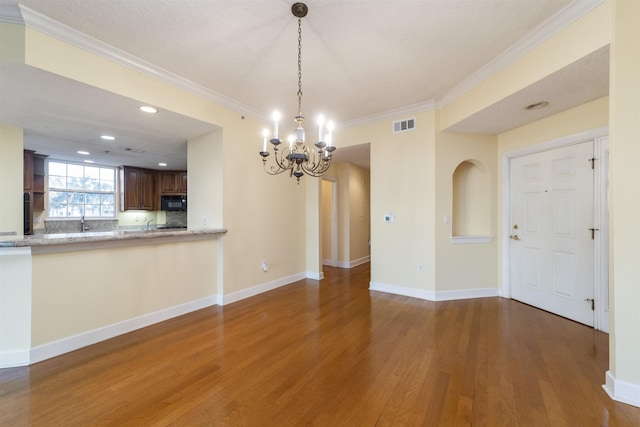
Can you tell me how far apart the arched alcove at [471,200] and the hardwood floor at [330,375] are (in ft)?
4.62

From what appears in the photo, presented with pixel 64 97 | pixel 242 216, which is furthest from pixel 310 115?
pixel 64 97

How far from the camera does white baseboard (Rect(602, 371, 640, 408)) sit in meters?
1.68

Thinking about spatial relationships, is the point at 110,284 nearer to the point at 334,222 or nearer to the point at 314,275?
the point at 314,275

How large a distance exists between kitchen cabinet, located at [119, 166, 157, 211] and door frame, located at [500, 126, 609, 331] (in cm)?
795

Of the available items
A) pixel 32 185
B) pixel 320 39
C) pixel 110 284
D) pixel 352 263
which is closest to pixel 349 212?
pixel 352 263

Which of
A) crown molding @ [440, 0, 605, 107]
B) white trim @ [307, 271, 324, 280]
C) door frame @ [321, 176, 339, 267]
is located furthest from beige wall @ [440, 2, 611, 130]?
white trim @ [307, 271, 324, 280]

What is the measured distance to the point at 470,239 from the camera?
12.6 ft

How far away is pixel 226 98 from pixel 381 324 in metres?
3.54

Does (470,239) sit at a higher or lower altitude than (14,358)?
higher

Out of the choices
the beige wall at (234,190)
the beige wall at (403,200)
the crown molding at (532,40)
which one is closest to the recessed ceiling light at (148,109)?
the beige wall at (234,190)

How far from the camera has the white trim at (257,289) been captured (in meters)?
3.63

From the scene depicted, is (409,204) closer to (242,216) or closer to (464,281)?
(464,281)

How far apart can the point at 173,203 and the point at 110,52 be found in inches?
201

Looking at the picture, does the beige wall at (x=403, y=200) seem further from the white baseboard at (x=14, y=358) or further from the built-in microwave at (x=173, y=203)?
the built-in microwave at (x=173, y=203)
